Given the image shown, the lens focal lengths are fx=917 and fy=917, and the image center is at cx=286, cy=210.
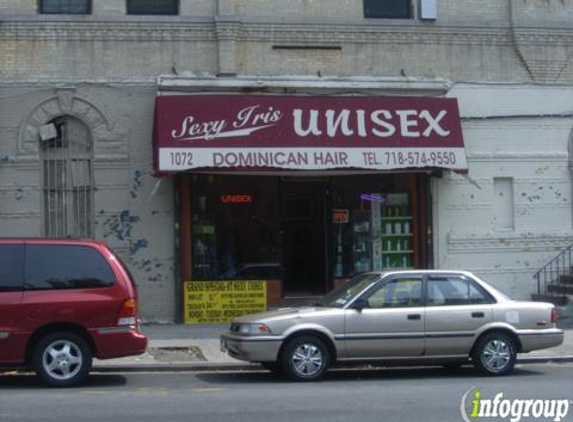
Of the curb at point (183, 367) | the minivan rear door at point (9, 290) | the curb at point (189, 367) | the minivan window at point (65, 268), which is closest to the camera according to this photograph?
the minivan rear door at point (9, 290)

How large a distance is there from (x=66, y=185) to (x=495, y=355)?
29.5 ft

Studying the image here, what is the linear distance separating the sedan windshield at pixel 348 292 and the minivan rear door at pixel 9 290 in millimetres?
3859

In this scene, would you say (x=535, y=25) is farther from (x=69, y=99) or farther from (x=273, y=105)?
(x=69, y=99)

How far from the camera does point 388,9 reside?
731 inches

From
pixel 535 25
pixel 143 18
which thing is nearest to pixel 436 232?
pixel 535 25

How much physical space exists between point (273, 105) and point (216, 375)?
20.9 ft

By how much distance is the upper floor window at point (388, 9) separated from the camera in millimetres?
18453

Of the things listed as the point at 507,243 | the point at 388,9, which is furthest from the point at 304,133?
the point at 507,243

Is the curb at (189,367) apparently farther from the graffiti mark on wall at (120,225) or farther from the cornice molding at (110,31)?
the cornice molding at (110,31)

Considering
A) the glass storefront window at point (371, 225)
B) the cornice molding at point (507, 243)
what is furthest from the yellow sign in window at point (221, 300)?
the cornice molding at point (507, 243)

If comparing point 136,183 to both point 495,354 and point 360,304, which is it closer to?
point 360,304

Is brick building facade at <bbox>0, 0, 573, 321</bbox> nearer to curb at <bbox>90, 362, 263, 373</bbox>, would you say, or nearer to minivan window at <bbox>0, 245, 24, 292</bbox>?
curb at <bbox>90, 362, 263, 373</bbox>

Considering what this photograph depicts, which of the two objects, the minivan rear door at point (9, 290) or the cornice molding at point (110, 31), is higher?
the cornice molding at point (110, 31)

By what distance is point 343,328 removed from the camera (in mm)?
11398
